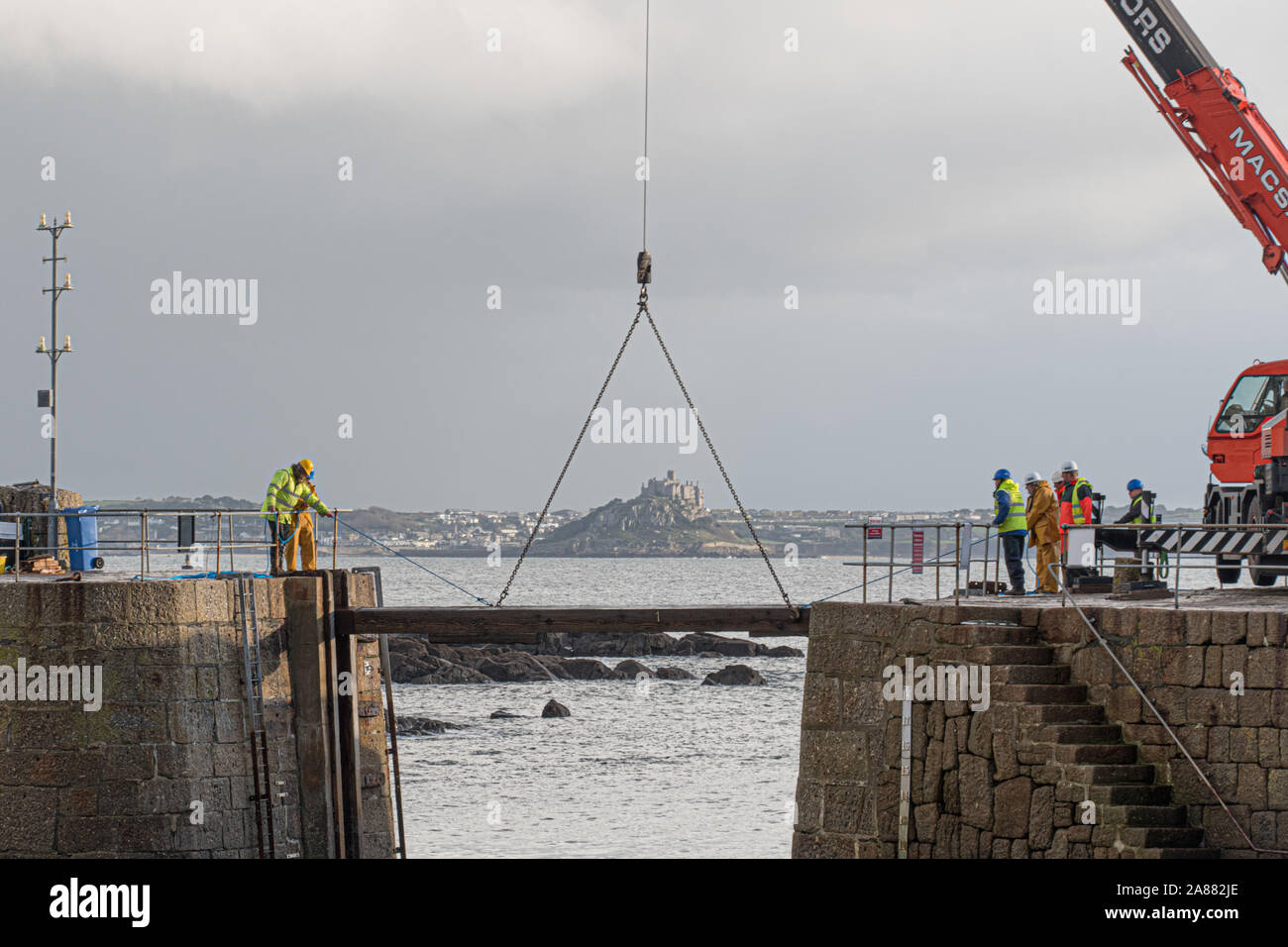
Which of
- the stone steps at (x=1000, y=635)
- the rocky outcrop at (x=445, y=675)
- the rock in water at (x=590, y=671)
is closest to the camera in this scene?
the stone steps at (x=1000, y=635)

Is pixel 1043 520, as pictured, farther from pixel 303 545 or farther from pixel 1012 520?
pixel 303 545

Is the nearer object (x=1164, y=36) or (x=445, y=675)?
(x=1164, y=36)

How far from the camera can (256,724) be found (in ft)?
54.9

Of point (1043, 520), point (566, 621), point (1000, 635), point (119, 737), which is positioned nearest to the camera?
point (1000, 635)

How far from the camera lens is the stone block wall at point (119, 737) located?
1598cm

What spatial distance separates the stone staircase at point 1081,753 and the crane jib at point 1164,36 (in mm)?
11819

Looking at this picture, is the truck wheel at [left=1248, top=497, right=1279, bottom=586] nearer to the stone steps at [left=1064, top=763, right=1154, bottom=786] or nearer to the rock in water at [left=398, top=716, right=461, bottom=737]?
the stone steps at [left=1064, top=763, right=1154, bottom=786]

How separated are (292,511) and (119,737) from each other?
3959 mm

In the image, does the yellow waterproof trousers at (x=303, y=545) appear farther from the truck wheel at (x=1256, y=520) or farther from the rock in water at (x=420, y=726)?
the rock in water at (x=420, y=726)

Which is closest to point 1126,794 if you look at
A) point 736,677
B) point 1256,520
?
point 1256,520

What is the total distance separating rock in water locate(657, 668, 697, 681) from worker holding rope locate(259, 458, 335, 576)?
3965 centimetres

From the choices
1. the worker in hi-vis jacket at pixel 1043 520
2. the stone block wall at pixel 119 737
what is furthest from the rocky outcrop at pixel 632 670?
the stone block wall at pixel 119 737

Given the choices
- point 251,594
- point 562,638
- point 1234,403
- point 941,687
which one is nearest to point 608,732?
point 562,638
